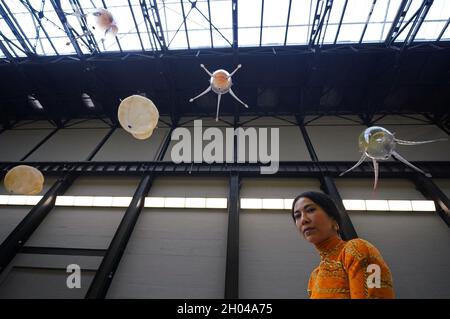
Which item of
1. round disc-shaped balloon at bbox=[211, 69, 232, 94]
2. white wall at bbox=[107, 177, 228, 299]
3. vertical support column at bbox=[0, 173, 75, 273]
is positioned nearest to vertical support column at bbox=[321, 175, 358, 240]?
white wall at bbox=[107, 177, 228, 299]

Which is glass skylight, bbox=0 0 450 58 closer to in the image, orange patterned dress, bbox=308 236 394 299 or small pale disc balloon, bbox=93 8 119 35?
small pale disc balloon, bbox=93 8 119 35

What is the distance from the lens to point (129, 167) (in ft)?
35.7

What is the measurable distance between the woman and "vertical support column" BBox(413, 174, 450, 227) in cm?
938

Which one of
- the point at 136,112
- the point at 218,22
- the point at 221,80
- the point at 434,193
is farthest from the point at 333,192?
the point at 218,22

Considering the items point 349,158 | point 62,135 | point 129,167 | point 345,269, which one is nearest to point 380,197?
point 349,158

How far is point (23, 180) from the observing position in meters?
6.86

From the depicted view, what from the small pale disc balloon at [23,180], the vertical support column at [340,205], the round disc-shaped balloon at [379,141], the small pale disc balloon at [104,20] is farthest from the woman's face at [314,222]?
the small pale disc balloon at [23,180]

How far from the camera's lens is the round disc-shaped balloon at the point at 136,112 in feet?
17.1

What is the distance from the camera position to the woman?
147 cm

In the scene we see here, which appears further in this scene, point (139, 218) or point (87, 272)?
point (139, 218)

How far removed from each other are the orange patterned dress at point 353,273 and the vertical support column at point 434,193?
949 centimetres
